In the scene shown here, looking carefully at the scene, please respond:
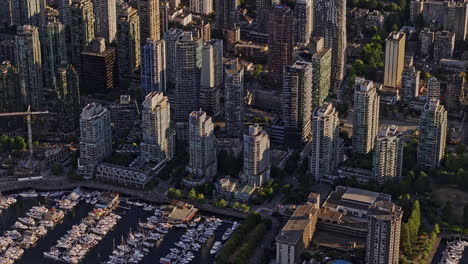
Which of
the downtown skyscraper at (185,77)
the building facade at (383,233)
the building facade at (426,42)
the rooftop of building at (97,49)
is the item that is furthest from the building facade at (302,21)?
the building facade at (383,233)

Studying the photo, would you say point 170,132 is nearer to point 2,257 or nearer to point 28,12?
point 2,257

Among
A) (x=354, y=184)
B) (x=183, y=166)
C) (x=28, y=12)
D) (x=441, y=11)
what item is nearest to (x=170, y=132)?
(x=183, y=166)

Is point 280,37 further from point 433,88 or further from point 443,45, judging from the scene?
point 443,45

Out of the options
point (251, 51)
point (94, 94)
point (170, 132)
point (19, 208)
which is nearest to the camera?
point (19, 208)

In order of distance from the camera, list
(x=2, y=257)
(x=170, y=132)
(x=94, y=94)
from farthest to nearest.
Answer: (x=94, y=94), (x=170, y=132), (x=2, y=257)

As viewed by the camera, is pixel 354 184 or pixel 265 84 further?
pixel 265 84

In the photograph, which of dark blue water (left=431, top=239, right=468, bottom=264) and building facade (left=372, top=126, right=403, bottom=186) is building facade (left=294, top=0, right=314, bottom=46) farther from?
dark blue water (left=431, top=239, right=468, bottom=264)
